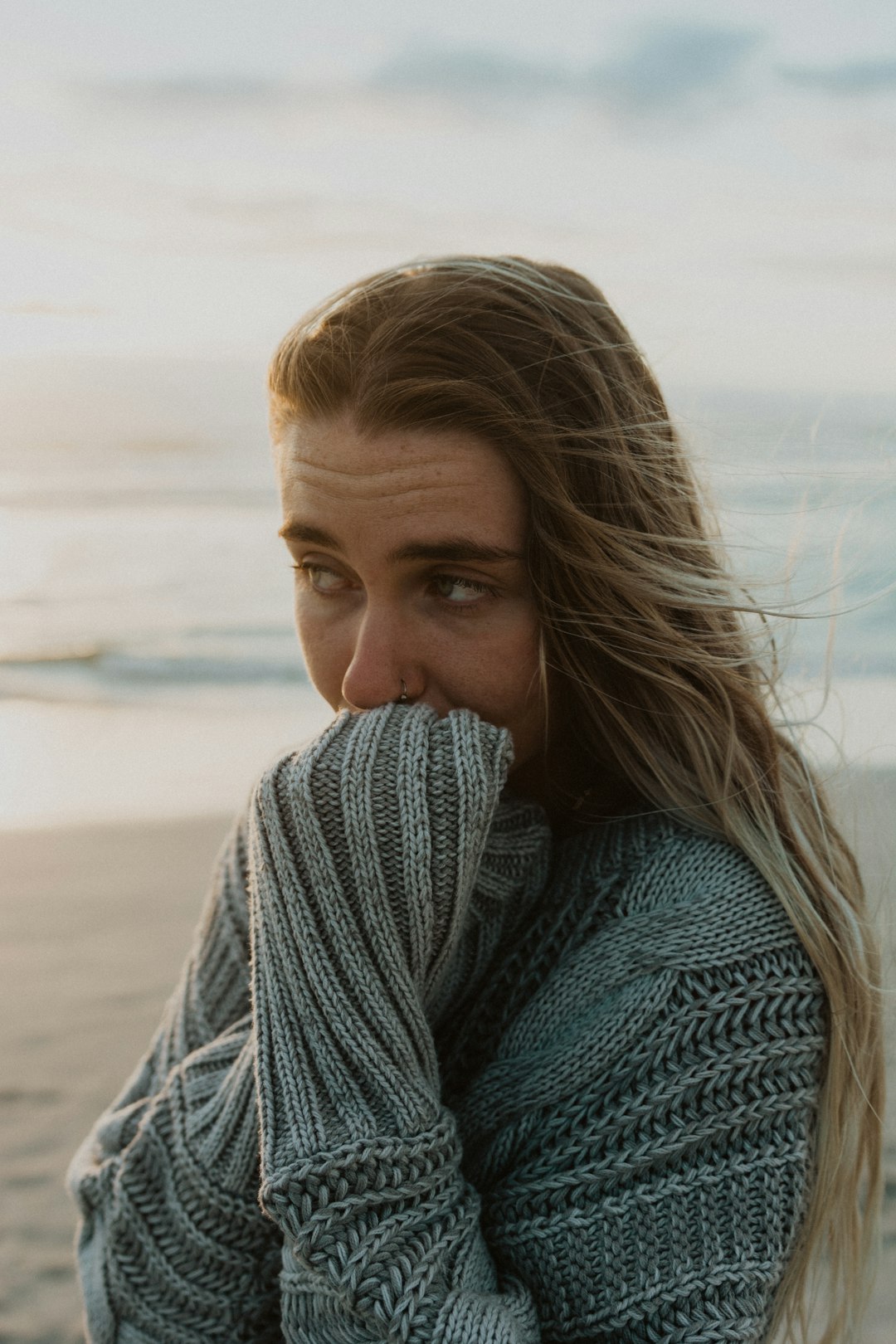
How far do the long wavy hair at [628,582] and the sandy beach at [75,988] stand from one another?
25cm

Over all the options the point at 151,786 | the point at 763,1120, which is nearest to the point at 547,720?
the point at 763,1120

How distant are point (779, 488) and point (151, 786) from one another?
18.4ft

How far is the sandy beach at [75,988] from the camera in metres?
3.52

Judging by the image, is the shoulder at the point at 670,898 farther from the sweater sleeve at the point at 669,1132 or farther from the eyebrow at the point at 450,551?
the eyebrow at the point at 450,551

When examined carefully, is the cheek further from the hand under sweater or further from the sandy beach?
the sandy beach

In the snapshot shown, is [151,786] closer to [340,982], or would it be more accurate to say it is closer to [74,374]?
[340,982]

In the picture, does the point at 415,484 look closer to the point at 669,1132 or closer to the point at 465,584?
the point at 465,584

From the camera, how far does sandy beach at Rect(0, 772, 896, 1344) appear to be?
11.5ft

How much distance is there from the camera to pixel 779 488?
6.53 feet

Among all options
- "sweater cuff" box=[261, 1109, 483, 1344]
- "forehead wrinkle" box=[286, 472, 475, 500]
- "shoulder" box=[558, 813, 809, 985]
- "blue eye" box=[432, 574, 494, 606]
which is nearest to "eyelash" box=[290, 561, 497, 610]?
"blue eye" box=[432, 574, 494, 606]

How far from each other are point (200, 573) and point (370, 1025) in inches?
433

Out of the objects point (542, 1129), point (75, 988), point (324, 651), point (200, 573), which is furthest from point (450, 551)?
point (200, 573)

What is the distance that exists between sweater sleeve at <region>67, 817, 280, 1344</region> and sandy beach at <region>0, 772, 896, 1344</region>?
103cm

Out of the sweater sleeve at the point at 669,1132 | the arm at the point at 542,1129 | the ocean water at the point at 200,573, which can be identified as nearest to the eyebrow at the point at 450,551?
the arm at the point at 542,1129
